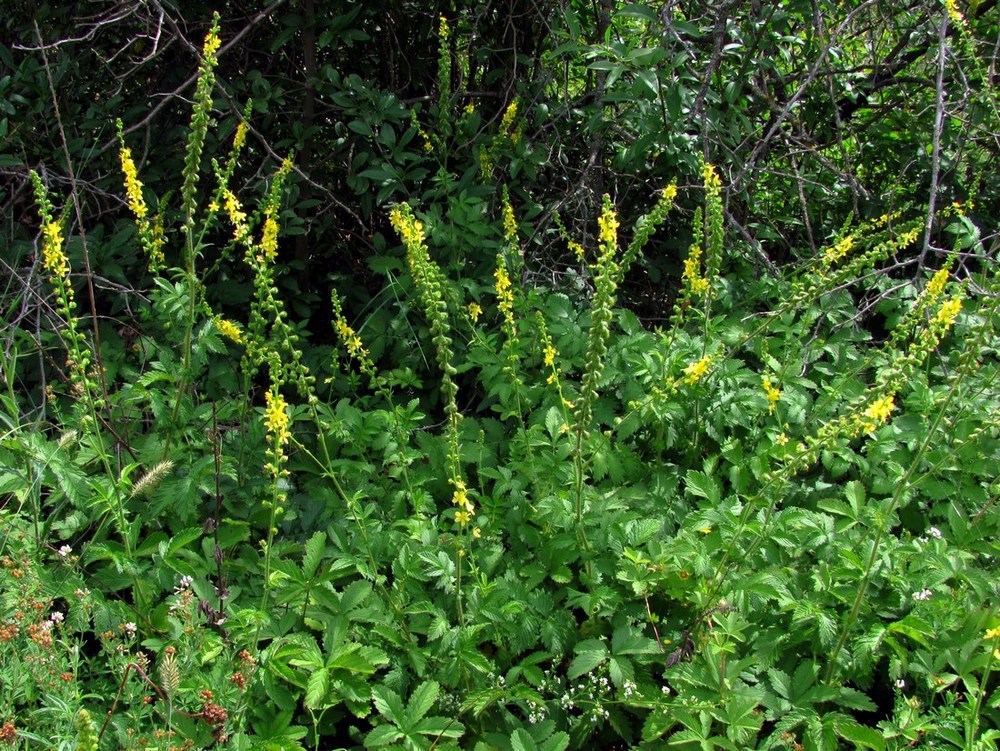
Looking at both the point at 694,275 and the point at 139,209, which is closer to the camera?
the point at 139,209

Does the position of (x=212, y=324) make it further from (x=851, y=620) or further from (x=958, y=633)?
(x=958, y=633)

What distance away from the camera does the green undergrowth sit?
237 cm

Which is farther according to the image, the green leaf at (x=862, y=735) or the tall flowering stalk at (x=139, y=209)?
the tall flowering stalk at (x=139, y=209)

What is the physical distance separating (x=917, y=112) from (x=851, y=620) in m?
3.85

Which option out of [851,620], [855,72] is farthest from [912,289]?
[851,620]

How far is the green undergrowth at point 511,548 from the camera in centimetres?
237

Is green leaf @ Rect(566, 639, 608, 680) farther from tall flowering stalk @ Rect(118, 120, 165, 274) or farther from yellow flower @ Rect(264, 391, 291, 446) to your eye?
tall flowering stalk @ Rect(118, 120, 165, 274)

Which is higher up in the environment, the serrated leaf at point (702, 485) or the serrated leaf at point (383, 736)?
the serrated leaf at point (702, 485)

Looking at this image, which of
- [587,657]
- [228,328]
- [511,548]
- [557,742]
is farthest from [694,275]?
[557,742]

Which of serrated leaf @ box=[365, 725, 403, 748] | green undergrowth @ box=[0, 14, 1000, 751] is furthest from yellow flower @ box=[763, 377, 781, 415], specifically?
serrated leaf @ box=[365, 725, 403, 748]

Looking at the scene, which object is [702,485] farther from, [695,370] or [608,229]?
[608,229]

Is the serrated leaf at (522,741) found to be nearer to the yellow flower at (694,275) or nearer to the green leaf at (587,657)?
the green leaf at (587,657)

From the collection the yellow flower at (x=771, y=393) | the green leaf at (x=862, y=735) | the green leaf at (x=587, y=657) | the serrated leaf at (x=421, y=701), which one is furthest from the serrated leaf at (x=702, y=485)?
the serrated leaf at (x=421, y=701)

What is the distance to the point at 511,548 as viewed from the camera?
123 inches
